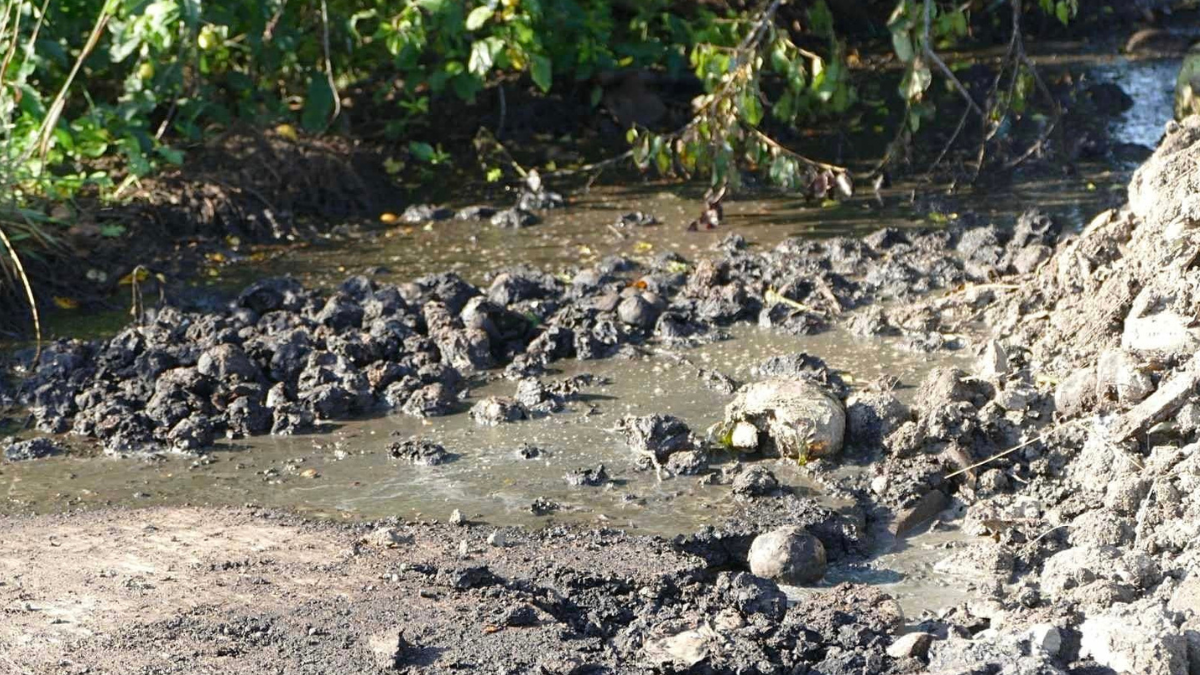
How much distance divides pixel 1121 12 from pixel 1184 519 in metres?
8.14

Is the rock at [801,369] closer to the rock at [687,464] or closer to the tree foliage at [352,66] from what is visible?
the rock at [687,464]

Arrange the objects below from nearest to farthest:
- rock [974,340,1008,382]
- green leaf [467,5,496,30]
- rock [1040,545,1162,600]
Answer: rock [1040,545,1162,600]
rock [974,340,1008,382]
green leaf [467,5,496,30]

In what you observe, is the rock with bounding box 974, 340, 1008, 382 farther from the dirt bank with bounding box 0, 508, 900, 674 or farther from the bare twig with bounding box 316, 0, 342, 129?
the bare twig with bounding box 316, 0, 342, 129

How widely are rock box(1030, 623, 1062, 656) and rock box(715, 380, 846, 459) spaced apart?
4.76ft

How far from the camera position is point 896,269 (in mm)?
6703

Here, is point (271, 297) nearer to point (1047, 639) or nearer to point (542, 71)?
point (542, 71)

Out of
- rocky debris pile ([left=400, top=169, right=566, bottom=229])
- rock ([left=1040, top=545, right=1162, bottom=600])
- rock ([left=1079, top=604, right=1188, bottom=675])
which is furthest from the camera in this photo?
rocky debris pile ([left=400, top=169, right=566, bottom=229])

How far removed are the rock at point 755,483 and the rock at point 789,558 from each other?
0.44 metres

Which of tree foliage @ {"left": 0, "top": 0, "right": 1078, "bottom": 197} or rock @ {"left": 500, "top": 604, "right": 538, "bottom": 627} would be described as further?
tree foliage @ {"left": 0, "top": 0, "right": 1078, "bottom": 197}

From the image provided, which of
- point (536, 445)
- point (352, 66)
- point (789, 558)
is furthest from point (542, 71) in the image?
point (789, 558)

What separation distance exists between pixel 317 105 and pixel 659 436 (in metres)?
3.70

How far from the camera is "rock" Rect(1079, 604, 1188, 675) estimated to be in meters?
3.52

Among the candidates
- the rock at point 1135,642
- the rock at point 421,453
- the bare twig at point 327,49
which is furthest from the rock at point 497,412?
the bare twig at point 327,49

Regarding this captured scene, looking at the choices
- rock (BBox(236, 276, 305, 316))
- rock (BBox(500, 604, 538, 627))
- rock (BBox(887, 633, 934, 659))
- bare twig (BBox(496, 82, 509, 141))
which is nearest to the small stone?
rock (BBox(500, 604, 538, 627))
